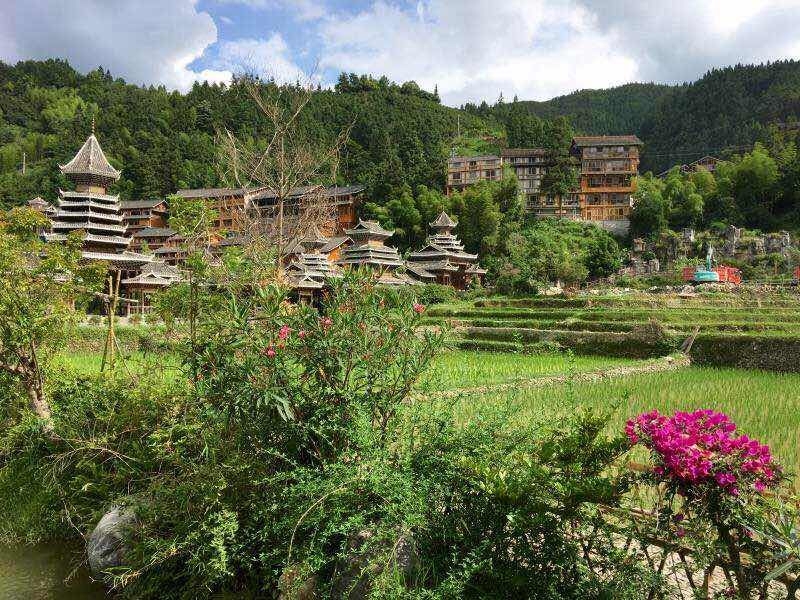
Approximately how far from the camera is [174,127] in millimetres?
79250

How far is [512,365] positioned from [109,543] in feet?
38.5

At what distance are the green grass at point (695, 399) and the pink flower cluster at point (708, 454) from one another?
11.1 feet

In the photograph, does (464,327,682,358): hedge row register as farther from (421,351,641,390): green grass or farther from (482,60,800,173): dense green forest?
(482,60,800,173): dense green forest

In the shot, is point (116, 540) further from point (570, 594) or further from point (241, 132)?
point (241, 132)

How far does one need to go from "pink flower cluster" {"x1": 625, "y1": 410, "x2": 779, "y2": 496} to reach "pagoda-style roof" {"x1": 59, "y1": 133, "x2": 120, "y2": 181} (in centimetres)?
3822

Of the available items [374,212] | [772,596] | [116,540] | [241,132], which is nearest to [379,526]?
[772,596]

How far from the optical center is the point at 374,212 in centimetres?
5703

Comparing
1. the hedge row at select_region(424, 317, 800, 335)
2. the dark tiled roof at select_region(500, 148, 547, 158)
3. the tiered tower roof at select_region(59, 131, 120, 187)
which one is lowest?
the hedge row at select_region(424, 317, 800, 335)

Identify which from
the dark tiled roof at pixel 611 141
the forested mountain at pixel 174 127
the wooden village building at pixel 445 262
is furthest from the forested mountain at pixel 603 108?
the wooden village building at pixel 445 262

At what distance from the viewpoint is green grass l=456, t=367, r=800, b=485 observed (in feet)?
24.5

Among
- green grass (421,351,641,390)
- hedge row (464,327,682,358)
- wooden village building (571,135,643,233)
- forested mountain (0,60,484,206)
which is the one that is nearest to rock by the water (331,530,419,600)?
green grass (421,351,641,390)

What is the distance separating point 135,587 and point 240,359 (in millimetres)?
2244

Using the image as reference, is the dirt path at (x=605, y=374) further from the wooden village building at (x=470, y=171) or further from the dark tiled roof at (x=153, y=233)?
the dark tiled roof at (x=153, y=233)

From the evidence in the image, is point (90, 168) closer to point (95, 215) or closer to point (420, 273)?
Result: point (95, 215)
